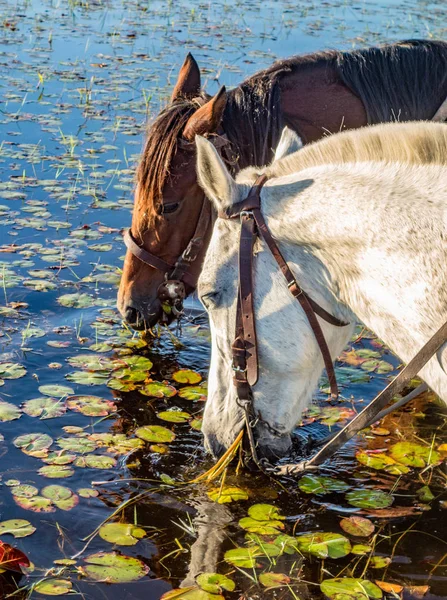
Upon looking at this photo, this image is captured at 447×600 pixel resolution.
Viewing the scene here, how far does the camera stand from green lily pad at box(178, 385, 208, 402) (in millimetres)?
5273

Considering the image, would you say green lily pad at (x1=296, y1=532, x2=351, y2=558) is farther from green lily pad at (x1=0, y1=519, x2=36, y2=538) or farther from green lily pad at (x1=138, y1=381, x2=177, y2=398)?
green lily pad at (x1=138, y1=381, x2=177, y2=398)

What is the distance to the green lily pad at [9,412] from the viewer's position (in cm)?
480

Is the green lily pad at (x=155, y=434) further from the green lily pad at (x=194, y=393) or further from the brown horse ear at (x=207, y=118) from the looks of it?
the brown horse ear at (x=207, y=118)

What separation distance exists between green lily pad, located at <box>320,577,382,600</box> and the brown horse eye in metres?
2.31

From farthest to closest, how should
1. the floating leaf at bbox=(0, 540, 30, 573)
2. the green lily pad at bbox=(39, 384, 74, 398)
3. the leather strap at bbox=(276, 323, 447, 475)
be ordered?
the green lily pad at bbox=(39, 384, 74, 398) → the floating leaf at bbox=(0, 540, 30, 573) → the leather strap at bbox=(276, 323, 447, 475)

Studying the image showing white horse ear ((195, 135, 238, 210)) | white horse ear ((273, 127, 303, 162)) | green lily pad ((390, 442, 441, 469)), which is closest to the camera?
white horse ear ((195, 135, 238, 210))

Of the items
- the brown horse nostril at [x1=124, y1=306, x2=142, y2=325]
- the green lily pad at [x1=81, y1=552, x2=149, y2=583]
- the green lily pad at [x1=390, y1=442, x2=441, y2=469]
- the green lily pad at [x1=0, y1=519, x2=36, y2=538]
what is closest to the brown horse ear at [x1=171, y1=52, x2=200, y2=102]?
the brown horse nostril at [x1=124, y1=306, x2=142, y2=325]

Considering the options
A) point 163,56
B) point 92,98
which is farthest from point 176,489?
point 163,56

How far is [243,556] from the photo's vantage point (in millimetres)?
3777

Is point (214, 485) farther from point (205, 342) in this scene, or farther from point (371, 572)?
point (205, 342)

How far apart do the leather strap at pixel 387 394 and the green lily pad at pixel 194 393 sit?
151 cm

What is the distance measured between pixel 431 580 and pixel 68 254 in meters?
4.28

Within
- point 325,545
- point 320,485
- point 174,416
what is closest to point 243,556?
point 325,545

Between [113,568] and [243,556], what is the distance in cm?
59
